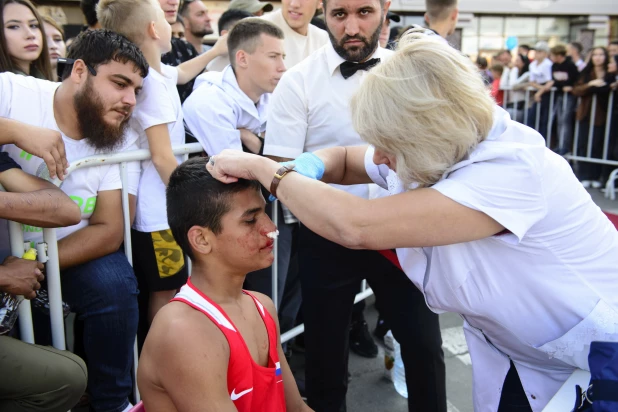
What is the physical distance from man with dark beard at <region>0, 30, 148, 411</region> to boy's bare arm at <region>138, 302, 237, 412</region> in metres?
0.70

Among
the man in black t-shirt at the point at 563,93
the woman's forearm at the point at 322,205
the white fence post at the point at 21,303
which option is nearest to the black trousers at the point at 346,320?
the woman's forearm at the point at 322,205

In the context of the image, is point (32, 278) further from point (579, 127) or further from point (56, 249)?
point (579, 127)

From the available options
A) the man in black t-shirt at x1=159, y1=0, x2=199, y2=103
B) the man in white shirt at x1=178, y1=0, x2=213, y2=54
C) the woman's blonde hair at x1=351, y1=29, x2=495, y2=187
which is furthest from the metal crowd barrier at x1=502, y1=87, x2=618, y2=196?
the woman's blonde hair at x1=351, y1=29, x2=495, y2=187

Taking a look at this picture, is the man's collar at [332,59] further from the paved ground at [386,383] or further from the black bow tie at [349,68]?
the paved ground at [386,383]

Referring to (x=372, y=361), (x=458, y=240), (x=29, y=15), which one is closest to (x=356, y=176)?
(x=458, y=240)

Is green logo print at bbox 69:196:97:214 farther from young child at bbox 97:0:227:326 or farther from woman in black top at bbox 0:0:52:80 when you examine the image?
woman in black top at bbox 0:0:52:80

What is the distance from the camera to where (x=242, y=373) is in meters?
1.67

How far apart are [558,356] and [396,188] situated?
27.6 inches

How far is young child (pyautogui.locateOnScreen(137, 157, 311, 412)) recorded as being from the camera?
1572 millimetres

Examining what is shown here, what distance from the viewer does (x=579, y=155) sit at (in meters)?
8.91

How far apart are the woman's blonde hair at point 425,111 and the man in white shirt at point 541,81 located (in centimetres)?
834

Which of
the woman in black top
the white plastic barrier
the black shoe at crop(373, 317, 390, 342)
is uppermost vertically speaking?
the woman in black top

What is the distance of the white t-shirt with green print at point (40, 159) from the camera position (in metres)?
2.19

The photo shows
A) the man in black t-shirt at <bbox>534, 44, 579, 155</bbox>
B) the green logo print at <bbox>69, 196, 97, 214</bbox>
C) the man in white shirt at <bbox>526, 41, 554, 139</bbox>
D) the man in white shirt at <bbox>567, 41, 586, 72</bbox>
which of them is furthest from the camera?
the man in white shirt at <bbox>567, 41, 586, 72</bbox>
